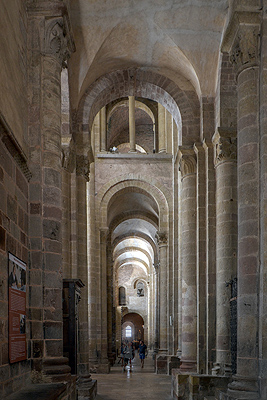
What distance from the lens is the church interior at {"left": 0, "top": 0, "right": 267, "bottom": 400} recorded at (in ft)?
24.9

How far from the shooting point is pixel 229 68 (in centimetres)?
1276

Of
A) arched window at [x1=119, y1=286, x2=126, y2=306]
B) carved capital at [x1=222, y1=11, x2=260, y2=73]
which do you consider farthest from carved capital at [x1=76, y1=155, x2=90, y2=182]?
arched window at [x1=119, y1=286, x2=126, y2=306]

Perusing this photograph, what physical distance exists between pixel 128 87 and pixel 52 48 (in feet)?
21.0

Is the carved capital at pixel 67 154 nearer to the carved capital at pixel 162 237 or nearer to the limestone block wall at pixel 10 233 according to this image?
the limestone block wall at pixel 10 233

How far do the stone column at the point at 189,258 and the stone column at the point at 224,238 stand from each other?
1.40 m

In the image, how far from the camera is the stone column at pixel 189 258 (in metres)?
13.2

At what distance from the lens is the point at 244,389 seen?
7.56 metres

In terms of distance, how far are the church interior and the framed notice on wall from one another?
27mm

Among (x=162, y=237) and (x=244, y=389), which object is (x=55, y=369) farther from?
(x=162, y=237)

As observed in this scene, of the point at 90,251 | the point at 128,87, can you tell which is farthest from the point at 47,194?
the point at 90,251

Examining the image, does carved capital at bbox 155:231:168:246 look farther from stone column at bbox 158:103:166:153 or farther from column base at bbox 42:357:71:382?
column base at bbox 42:357:71:382

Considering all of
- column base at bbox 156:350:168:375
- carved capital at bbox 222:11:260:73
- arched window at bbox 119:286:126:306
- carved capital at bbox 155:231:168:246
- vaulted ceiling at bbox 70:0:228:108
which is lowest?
column base at bbox 156:350:168:375

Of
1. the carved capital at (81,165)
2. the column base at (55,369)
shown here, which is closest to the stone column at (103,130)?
the carved capital at (81,165)

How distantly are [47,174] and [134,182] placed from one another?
14.0m
